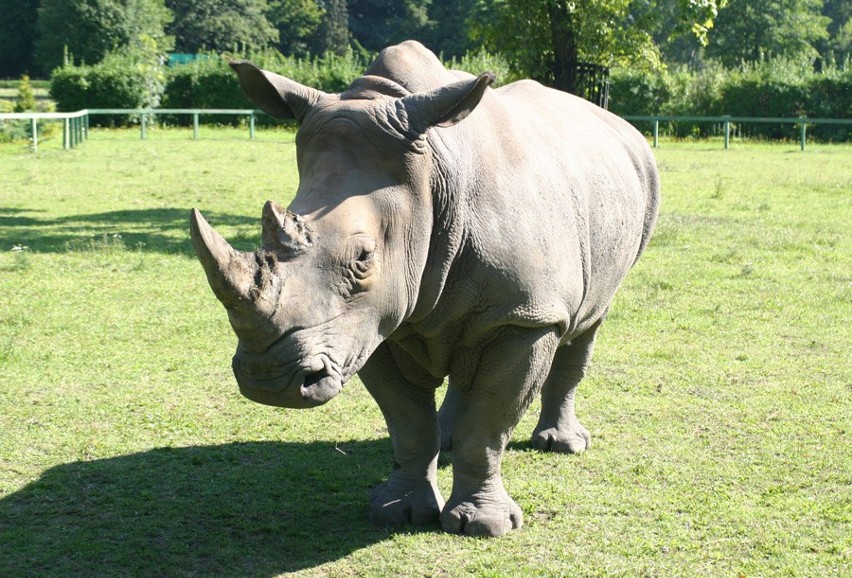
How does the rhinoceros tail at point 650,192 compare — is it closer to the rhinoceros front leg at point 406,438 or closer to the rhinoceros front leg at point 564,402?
the rhinoceros front leg at point 564,402

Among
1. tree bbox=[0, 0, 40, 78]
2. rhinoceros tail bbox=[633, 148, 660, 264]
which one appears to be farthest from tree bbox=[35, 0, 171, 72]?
rhinoceros tail bbox=[633, 148, 660, 264]

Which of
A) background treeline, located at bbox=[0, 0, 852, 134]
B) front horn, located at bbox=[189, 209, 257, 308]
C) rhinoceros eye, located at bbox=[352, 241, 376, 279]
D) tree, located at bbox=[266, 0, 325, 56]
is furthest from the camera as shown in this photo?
tree, located at bbox=[266, 0, 325, 56]

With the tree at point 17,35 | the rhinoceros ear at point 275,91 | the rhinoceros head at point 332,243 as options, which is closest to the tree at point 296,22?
the tree at point 17,35

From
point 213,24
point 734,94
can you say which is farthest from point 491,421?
point 213,24

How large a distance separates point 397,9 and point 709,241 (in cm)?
6277

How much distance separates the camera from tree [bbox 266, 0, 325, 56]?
76688 mm

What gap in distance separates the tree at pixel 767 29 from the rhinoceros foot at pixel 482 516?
213 feet

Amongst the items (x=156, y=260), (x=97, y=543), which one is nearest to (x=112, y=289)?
(x=156, y=260)

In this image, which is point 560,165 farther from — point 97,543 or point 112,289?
point 112,289

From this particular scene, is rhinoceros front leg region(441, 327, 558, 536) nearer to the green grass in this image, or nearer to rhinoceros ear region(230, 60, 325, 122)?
the green grass

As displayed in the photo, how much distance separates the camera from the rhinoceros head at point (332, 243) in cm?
366

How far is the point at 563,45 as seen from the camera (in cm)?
1600

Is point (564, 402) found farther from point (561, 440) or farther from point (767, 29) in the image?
point (767, 29)

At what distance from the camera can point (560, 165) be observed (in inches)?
202
